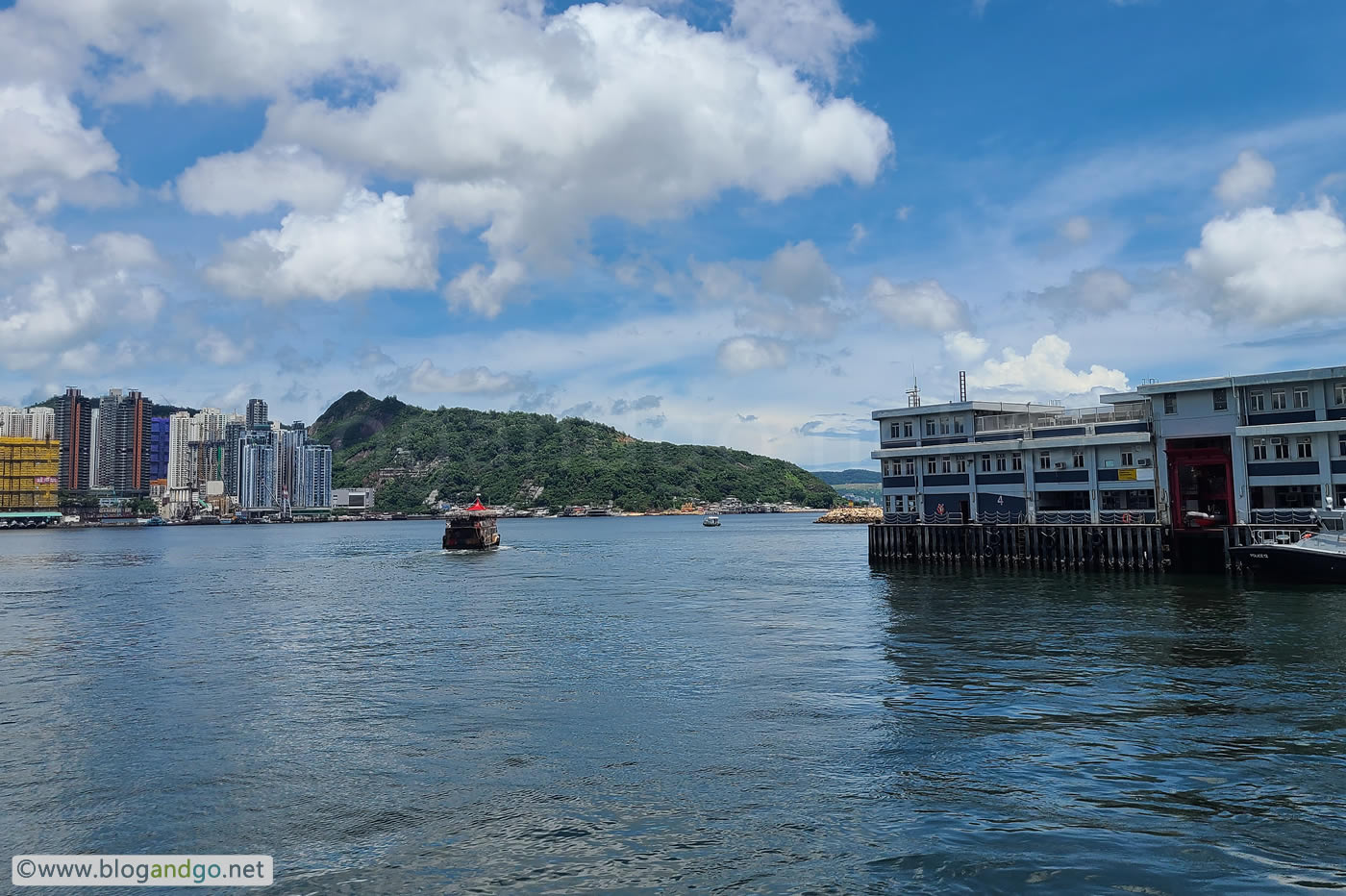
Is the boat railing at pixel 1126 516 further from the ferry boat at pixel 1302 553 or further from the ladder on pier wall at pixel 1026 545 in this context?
the ferry boat at pixel 1302 553

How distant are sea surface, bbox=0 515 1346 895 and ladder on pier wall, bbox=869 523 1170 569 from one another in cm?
1548

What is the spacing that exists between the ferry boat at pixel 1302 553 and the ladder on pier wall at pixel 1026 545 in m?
6.60

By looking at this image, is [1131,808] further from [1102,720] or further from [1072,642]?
[1072,642]

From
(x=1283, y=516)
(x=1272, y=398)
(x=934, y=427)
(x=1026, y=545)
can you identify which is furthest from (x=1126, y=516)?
(x=934, y=427)

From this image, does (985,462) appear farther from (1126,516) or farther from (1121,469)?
(1126,516)

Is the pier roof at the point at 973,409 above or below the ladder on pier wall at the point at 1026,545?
above

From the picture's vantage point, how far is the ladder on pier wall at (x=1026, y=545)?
64875 millimetres

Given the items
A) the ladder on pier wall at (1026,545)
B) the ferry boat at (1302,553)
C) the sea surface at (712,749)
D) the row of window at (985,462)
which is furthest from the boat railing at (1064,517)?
the sea surface at (712,749)

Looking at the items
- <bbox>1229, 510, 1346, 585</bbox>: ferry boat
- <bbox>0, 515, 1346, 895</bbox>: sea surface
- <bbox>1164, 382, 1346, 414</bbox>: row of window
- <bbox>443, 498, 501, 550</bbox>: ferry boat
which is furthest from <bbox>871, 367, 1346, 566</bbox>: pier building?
<bbox>443, 498, 501, 550</bbox>: ferry boat

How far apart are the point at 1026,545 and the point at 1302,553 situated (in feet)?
64.7

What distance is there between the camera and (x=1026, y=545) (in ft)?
233

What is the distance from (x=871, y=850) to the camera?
1580 cm

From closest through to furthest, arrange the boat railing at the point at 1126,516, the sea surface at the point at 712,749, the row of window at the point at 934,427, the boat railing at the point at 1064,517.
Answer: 1. the sea surface at the point at 712,749
2. the boat railing at the point at 1126,516
3. the boat railing at the point at 1064,517
4. the row of window at the point at 934,427

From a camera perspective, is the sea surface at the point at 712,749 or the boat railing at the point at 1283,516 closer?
the sea surface at the point at 712,749
